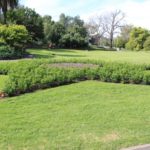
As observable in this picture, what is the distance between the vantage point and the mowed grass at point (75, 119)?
614 cm

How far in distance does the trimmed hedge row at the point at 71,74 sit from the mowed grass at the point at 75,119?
427mm

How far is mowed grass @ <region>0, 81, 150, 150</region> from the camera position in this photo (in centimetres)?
614

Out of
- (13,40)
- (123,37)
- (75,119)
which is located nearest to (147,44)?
(123,37)

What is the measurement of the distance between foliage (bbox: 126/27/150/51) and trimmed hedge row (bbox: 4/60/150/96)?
7106 centimetres

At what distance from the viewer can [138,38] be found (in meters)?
82.6

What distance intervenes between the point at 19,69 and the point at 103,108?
12.2ft

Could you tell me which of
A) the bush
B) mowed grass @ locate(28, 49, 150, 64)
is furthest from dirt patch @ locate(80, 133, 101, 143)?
the bush

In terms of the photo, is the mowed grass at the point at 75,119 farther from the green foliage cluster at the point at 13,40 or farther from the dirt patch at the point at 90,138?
the green foliage cluster at the point at 13,40

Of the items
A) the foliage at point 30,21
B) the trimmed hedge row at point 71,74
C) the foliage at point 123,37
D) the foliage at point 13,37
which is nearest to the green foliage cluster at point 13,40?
the foliage at point 13,37

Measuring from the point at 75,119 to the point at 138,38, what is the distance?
252 ft

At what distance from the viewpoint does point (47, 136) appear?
6355 millimetres

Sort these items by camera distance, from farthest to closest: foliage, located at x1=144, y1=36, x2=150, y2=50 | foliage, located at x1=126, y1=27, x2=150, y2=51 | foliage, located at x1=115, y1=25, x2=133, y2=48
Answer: foliage, located at x1=115, y1=25, x2=133, y2=48
foliage, located at x1=126, y1=27, x2=150, y2=51
foliage, located at x1=144, y1=36, x2=150, y2=50

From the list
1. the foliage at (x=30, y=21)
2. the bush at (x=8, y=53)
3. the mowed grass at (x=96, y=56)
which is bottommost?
the mowed grass at (x=96, y=56)

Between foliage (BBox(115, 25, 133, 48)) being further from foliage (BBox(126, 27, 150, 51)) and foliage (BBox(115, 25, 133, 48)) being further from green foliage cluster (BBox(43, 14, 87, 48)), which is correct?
green foliage cluster (BBox(43, 14, 87, 48))
